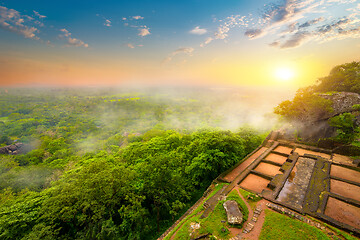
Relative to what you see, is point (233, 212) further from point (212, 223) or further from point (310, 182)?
point (310, 182)

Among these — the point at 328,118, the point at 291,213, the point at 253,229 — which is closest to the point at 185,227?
the point at 253,229

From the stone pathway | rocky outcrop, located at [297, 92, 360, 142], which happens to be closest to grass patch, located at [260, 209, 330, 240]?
the stone pathway

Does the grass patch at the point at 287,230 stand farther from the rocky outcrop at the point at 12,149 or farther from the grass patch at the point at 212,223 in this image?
the rocky outcrop at the point at 12,149

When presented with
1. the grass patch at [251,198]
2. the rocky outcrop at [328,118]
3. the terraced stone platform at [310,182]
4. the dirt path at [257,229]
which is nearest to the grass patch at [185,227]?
the dirt path at [257,229]

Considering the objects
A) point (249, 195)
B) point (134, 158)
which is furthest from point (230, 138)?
point (134, 158)

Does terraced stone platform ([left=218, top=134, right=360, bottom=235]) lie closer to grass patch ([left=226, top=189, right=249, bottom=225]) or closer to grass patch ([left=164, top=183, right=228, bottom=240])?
grass patch ([left=226, top=189, right=249, bottom=225])

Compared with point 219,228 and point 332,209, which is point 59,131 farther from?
point 332,209
